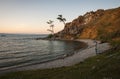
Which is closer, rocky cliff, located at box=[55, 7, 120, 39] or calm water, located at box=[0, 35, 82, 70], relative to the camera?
calm water, located at box=[0, 35, 82, 70]

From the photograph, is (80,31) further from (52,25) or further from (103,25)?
(52,25)

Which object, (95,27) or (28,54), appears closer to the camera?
(28,54)

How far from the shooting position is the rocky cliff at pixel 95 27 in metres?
91.2

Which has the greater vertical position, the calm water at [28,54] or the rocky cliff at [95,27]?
the rocky cliff at [95,27]

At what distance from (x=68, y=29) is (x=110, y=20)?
38271mm

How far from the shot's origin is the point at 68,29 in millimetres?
132125

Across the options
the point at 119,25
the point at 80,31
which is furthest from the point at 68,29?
the point at 119,25

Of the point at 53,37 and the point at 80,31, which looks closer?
the point at 80,31

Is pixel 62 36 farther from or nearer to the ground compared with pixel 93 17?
nearer to the ground

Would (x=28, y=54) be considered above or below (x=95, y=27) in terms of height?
below

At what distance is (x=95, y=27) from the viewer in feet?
348

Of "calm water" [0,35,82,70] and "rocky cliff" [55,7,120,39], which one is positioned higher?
"rocky cliff" [55,7,120,39]

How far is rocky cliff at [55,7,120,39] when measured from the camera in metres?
91.2

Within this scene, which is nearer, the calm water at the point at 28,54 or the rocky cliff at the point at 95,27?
the calm water at the point at 28,54
